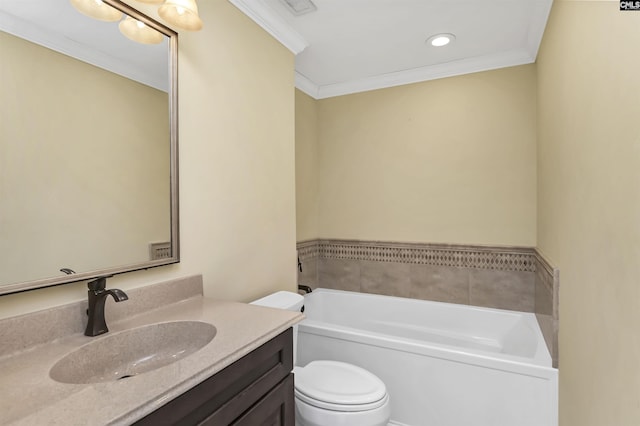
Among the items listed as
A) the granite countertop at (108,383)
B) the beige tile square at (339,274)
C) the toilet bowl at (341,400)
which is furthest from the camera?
the beige tile square at (339,274)

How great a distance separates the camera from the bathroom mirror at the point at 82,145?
0.98 meters

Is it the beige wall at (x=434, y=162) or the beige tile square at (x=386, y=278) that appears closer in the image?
the beige wall at (x=434, y=162)

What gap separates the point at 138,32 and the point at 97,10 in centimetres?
16

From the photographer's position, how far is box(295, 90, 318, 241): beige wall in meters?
3.04

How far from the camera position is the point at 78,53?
3.79 ft

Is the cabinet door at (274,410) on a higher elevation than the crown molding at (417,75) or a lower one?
lower

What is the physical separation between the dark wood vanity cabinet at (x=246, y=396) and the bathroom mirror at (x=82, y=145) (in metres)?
0.60

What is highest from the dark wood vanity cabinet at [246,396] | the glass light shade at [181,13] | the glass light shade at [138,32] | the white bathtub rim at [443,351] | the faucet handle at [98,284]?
the glass light shade at [181,13]

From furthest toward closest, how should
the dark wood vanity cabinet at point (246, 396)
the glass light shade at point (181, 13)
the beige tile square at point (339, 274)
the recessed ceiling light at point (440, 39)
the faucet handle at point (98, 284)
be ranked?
the beige tile square at point (339, 274) < the recessed ceiling light at point (440, 39) < the glass light shade at point (181, 13) < the faucet handle at point (98, 284) < the dark wood vanity cabinet at point (246, 396)

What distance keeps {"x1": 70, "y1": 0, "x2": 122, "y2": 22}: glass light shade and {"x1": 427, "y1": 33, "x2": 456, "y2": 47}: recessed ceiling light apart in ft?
6.43

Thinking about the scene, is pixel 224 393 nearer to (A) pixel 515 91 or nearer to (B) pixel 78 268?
(B) pixel 78 268

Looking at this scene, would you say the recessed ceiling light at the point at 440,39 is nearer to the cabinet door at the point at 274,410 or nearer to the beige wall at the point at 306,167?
the beige wall at the point at 306,167

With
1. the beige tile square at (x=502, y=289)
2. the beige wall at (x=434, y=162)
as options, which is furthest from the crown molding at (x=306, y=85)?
the beige tile square at (x=502, y=289)

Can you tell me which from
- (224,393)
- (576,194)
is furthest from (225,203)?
(576,194)
